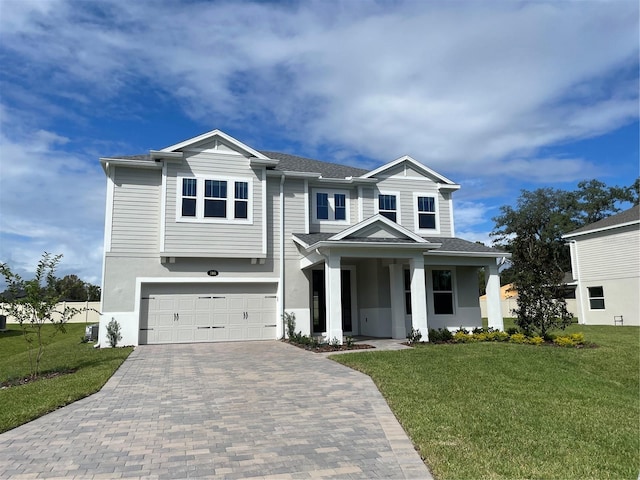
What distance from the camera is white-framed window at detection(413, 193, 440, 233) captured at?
66.3ft

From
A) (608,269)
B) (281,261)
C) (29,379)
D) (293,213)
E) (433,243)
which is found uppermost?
(293,213)

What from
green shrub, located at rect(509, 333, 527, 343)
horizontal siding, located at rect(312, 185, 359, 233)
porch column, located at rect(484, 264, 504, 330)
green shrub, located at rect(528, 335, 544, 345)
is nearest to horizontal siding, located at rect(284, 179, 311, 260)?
horizontal siding, located at rect(312, 185, 359, 233)

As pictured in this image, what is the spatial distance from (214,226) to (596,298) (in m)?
23.2

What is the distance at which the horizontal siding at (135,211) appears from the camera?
53.7 ft

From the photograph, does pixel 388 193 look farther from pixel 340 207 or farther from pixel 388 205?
pixel 340 207

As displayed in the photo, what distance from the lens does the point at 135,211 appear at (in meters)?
16.6

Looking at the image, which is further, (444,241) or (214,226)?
(444,241)

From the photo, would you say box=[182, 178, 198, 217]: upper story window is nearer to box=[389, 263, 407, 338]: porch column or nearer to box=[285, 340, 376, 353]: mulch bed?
box=[285, 340, 376, 353]: mulch bed

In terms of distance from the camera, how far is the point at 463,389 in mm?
8484

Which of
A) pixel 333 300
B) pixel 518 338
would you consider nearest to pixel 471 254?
pixel 518 338

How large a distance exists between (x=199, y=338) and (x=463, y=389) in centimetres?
1108

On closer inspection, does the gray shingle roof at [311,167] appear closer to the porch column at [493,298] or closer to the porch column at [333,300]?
the porch column at [333,300]

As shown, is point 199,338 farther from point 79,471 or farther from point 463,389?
point 79,471

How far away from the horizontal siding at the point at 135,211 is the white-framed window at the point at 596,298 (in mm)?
24982
